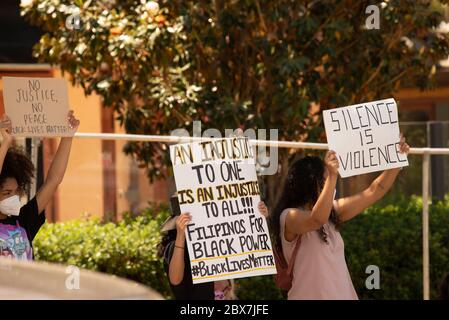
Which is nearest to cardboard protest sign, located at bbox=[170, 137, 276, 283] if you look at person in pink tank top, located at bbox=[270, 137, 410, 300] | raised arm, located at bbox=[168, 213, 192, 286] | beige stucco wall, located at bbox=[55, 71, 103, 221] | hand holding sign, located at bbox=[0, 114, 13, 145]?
raised arm, located at bbox=[168, 213, 192, 286]

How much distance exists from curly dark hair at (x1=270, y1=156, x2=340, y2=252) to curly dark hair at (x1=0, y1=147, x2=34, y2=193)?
1328 mm

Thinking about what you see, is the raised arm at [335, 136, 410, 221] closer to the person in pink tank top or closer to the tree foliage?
the person in pink tank top

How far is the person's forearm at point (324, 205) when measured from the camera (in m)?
5.50

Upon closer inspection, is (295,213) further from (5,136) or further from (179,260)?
(5,136)

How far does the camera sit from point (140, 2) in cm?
962

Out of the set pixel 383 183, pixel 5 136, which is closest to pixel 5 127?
pixel 5 136

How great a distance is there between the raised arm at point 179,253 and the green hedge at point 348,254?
3.18 m

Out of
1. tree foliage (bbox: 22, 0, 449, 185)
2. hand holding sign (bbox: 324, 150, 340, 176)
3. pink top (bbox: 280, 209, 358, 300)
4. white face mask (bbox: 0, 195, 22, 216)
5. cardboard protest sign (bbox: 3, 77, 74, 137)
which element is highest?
tree foliage (bbox: 22, 0, 449, 185)

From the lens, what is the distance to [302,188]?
5.82 meters

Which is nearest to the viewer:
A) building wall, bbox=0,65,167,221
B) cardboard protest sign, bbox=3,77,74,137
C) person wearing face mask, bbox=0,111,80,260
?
person wearing face mask, bbox=0,111,80,260

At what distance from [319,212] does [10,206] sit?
5.07ft

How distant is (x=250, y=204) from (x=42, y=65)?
790 cm

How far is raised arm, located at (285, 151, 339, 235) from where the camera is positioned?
5.50 meters
